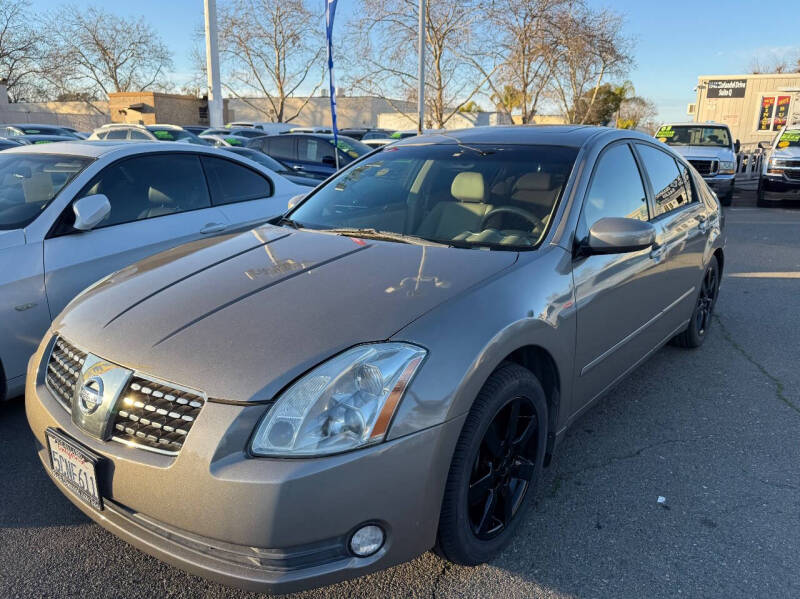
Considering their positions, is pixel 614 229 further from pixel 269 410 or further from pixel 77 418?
pixel 77 418

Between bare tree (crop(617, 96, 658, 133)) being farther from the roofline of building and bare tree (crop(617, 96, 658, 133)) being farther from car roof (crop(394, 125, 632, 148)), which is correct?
car roof (crop(394, 125, 632, 148))

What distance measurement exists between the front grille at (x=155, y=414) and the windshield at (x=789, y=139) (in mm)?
15663

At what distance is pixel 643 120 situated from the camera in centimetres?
5722

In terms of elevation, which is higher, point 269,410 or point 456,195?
point 456,195

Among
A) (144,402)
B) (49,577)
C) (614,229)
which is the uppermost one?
(614,229)

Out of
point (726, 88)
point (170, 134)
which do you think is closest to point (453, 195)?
point (170, 134)

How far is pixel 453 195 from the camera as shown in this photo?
317 cm

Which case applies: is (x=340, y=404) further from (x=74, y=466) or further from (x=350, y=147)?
(x=350, y=147)

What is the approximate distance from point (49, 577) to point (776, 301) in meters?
6.34

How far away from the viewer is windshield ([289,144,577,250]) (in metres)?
2.89

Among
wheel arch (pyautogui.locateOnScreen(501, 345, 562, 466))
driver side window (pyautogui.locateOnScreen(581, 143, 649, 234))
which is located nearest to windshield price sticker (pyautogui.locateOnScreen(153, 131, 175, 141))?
driver side window (pyautogui.locateOnScreen(581, 143, 649, 234))

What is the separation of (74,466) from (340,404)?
96 cm

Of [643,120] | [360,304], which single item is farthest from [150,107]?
[360,304]

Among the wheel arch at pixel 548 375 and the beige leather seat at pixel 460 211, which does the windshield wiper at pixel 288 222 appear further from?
the wheel arch at pixel 548 375
